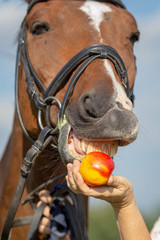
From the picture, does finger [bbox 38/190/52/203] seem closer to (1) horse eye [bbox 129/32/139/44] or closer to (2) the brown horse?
(2) the brown horse

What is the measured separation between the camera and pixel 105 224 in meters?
17.1

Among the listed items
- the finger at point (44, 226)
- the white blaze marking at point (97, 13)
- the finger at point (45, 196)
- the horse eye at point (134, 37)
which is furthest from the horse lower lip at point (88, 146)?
the horse eye at point (134, 37)

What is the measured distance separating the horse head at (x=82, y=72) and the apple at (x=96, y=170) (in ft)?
0.85

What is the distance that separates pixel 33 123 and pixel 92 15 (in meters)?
1.13

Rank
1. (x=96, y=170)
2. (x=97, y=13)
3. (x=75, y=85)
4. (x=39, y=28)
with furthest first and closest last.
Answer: (x=39, y=28)
(x=97, y=13)
(x=75, y=85)
(x=96, y=170)

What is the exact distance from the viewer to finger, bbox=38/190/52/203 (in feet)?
11.2

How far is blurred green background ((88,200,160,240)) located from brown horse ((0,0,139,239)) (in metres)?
12.0

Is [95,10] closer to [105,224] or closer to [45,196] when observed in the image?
[45,196]

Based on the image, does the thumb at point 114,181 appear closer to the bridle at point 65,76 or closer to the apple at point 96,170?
the apple at point 96,170

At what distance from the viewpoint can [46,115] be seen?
10.0 feet

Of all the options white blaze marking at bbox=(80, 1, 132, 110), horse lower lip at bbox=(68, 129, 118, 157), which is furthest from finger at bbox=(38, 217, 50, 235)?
white blaze marking at bbox=(80, 1, 132, 110)

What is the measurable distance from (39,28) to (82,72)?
0.80 meters

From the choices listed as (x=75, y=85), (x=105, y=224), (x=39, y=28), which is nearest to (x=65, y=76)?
(x=75, y=85)

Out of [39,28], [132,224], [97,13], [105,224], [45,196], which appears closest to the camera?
[132,224]
